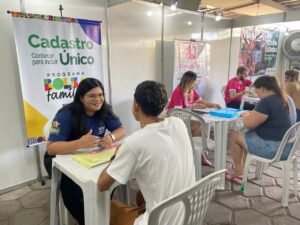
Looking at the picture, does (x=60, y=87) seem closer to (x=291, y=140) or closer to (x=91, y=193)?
(x=91, y=193)

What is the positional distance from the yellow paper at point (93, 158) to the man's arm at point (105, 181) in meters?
0.22

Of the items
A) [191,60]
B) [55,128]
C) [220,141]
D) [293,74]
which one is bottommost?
[220,141]

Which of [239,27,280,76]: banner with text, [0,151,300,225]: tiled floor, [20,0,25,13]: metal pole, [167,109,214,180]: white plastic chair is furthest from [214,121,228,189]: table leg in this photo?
[239,27,280,76]: banner with text

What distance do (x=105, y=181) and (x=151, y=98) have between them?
0.41m

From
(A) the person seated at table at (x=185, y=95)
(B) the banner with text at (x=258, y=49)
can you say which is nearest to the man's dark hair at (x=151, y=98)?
(A) the person seated at table at (x=185, y=95)

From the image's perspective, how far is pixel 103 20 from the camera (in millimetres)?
3000

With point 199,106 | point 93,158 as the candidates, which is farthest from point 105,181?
point 199,106

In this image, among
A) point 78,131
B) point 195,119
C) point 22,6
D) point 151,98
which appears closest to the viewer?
point 151,98

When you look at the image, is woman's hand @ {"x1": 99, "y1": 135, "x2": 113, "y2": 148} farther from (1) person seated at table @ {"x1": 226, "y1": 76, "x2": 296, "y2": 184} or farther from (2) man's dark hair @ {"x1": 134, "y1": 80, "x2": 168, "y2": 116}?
(1) person seated at table @ {"x1": 226, "y1": 76, "x2": 296, "y2": 184}

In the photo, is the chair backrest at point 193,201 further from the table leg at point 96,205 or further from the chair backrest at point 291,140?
the chair backrest at point 291,140

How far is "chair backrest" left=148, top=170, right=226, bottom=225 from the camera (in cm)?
88

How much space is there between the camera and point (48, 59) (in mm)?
2422

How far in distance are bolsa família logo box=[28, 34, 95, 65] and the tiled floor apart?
1317 mm

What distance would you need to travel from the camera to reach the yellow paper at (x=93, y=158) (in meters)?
1.31
